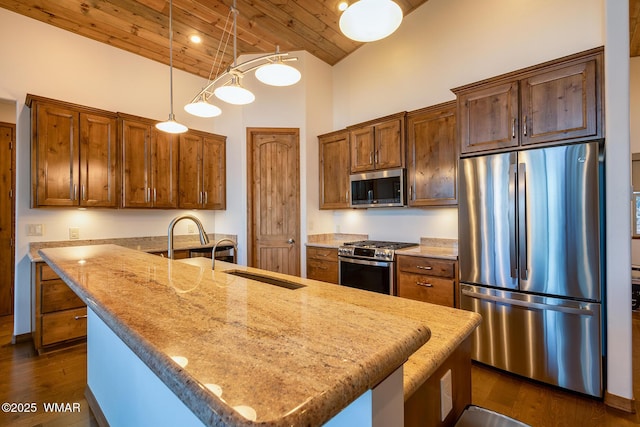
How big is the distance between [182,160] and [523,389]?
4122mm

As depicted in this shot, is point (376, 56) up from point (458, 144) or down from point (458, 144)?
up

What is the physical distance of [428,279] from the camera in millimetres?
2867

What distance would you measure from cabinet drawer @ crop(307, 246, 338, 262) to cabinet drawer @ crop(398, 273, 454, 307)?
90 centimetres

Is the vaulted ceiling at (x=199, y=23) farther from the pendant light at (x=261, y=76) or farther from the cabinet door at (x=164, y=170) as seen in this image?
the pendant light at (x=261, y=76)

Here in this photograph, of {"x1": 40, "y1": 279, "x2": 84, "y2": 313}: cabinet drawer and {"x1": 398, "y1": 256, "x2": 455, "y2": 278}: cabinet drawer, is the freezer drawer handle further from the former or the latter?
Answer: {"x1": 40, "y1": 279, "x2": 84, "y2": 313}: cabinet drawer

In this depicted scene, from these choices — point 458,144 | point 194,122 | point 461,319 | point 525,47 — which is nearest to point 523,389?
point 461,319

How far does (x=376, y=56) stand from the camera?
4051 mm

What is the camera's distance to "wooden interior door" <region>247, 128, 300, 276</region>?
4.03 meters

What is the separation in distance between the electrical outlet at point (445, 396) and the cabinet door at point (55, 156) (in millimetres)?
3571

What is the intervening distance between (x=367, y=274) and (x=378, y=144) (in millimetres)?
1510

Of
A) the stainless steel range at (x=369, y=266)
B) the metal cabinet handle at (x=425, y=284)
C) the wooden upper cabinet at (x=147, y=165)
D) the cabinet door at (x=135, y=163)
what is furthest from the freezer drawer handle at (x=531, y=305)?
the cabinet door at (x=135, y=163)

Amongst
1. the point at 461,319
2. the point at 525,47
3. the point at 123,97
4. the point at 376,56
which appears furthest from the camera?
the point at 376,56

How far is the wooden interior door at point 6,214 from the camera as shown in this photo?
381cm

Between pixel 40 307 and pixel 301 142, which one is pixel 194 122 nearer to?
pixel 301 142
